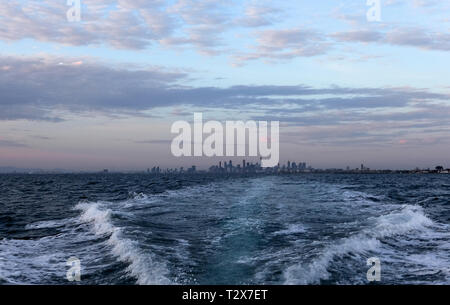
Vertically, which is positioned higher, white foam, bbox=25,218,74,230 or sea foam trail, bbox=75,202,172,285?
sea foam trail, bbox=75,202,172,285

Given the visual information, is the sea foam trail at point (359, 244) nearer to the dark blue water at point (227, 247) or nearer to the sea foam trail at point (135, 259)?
the dark blue water at point (227, 247)

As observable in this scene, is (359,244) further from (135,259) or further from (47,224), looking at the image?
(47,224)

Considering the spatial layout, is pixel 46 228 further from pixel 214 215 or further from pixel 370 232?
pixel 370 232

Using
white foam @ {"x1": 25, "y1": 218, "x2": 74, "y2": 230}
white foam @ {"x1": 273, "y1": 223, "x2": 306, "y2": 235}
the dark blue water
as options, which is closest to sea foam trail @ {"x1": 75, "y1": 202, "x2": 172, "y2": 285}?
the dark blue water

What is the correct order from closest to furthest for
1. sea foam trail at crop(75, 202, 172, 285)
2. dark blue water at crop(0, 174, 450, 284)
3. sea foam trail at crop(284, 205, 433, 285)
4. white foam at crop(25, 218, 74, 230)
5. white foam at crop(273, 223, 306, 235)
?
sea foam trail at crop(75, 202, 172, 285) → sea foam trail at crop(284, 205, 433, 285) → dark blue water at crop(0, 174, 450, 284) → white foam at crop(273, 223, 306, 235) → white foam at crop(25, 218, 74, 230)

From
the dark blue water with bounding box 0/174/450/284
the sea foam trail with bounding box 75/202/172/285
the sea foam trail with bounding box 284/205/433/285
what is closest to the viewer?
the sea foam trail with bounding box 75/202/172/285

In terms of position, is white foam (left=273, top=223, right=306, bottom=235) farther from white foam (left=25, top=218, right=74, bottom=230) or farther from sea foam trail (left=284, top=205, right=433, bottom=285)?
white foam (left=25, top=218, right=74, bottom=230)

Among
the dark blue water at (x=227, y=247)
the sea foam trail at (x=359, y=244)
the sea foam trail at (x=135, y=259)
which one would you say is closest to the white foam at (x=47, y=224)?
the dark blue water at (x=227, y=247)
